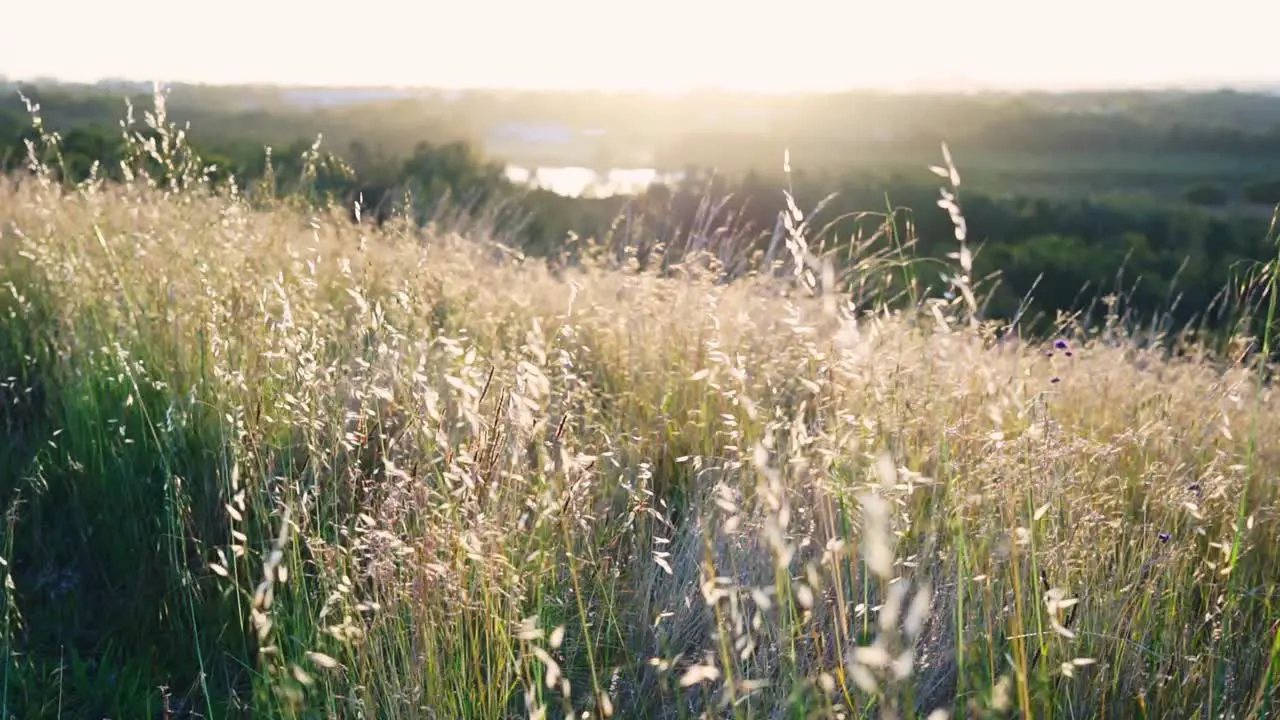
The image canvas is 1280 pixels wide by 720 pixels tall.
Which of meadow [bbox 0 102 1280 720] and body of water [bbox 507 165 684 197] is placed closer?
meadow [bbox 0 102 1280 720]

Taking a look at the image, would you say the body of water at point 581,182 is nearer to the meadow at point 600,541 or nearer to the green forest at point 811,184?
the green forest at point 811,184

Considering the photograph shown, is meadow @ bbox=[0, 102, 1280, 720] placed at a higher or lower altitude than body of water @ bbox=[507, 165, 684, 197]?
higher

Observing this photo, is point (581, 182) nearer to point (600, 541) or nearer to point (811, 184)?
point (811, 184)

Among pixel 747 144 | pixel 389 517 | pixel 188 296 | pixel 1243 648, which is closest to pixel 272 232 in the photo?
pixel 188 296

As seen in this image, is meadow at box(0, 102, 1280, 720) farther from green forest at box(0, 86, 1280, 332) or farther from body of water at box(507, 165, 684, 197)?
body of water at box(507, 165, 684, 197)

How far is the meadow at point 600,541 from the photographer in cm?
166

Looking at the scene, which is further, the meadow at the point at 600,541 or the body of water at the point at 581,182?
the body of water at the point at 581,182

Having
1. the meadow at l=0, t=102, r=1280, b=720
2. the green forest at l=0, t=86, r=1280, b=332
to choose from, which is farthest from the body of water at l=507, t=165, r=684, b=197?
the meadow at l=0, t=102, r=1280, b=720

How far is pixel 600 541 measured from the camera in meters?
2.29

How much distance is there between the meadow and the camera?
5.43 ft

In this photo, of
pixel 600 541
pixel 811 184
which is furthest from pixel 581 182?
pixel 600 541

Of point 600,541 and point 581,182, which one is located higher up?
point 600,541

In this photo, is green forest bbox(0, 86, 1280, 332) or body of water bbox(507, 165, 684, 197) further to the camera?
body of water bbox(507, 165, 684, 197)

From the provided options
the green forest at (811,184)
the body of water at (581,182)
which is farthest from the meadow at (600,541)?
the body of water at (581,182)
